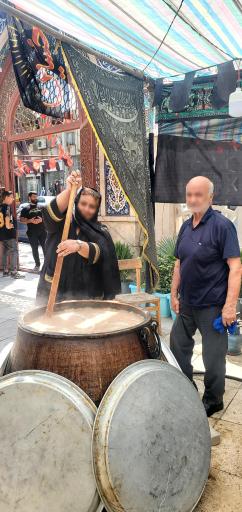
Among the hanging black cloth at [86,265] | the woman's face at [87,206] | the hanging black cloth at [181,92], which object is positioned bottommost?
the hanging black cloth at [86,265]

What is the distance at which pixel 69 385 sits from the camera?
1991mm

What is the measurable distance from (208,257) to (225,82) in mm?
1806

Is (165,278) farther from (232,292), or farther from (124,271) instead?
(232,292)

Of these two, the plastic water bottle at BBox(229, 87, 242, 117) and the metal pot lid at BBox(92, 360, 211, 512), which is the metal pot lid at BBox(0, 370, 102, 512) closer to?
the metal pot lid at BBox(92, 360, 211, 512)

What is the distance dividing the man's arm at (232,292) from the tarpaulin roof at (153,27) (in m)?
1.78

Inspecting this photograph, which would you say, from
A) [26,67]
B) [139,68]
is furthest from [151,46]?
[26,67]

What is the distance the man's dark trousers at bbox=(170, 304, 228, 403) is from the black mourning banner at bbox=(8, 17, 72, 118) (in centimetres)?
264

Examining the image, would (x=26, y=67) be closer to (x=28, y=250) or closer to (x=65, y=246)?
(x=65, y=246)

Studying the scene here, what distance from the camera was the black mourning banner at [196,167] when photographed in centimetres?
414

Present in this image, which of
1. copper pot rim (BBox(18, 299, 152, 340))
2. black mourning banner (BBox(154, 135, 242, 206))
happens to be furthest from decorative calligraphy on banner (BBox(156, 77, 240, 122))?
copper pot rim (BBox(18, 299, 152, 340))

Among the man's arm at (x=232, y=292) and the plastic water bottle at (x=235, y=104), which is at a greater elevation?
the plastic water bottle at (x=235, y=104)

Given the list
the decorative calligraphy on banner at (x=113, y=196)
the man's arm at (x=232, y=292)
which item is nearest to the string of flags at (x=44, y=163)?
the decorative calligraphy on banner at (x=113, y=196)

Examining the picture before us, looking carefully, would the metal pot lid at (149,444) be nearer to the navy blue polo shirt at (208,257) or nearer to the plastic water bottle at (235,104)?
the navy blue polo shirt at (208,257)

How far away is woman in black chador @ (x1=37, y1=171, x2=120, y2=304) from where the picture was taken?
276 cm
